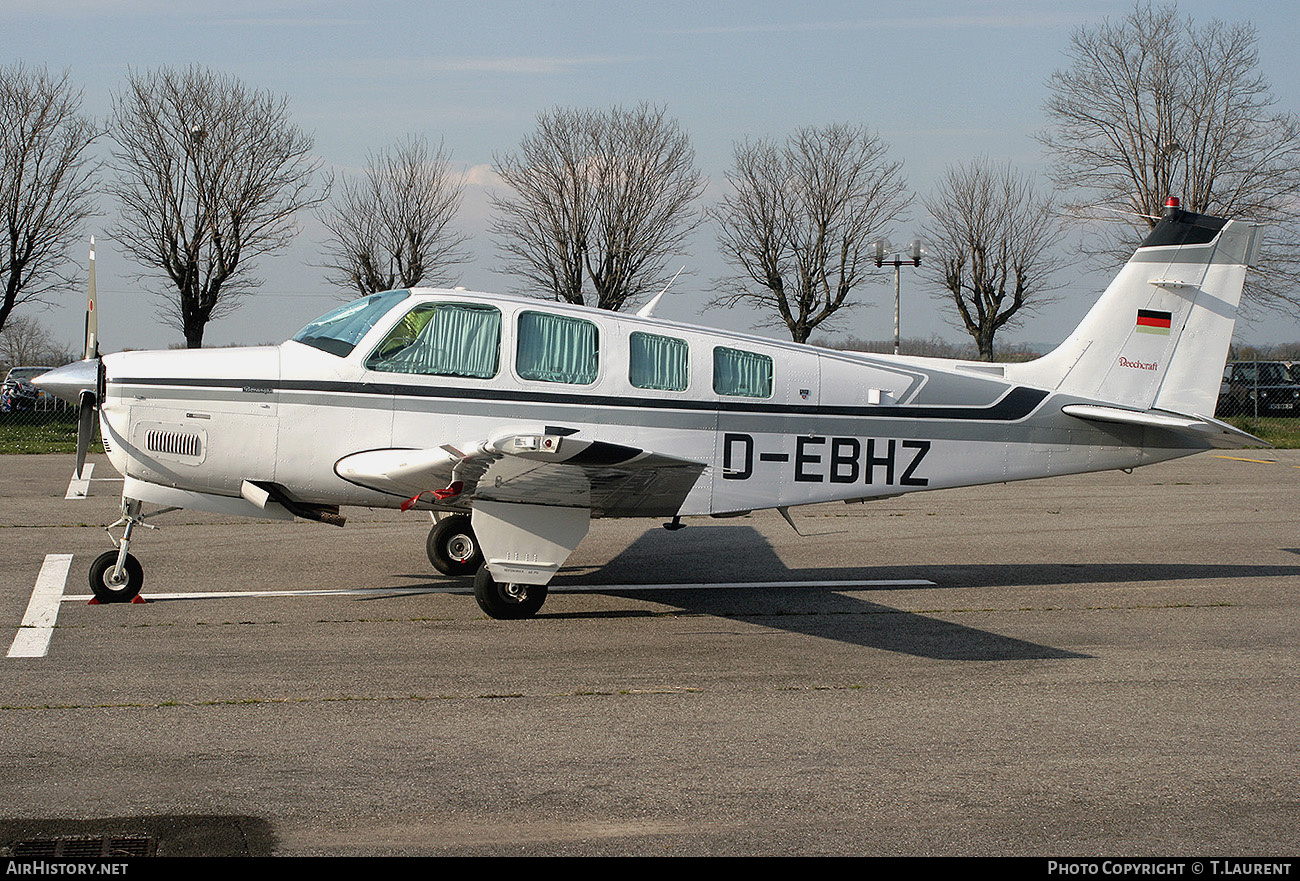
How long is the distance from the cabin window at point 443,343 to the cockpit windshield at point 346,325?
20cm

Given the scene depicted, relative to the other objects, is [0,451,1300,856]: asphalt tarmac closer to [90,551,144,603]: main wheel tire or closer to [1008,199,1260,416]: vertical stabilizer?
[90,551,144,603]: main wheel tire

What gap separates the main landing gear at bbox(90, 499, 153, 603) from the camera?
8.58 meters

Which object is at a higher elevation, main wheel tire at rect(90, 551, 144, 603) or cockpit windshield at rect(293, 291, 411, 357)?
cockpit windshield at rect(293, 291, 411, 357)

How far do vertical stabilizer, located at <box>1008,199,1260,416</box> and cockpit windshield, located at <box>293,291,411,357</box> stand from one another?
5.47 metres

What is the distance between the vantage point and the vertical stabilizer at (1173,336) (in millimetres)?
9648

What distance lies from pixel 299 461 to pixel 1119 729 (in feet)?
19.5

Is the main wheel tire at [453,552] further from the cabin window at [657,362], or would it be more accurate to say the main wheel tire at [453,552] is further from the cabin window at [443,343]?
the cabin window at [657,362]

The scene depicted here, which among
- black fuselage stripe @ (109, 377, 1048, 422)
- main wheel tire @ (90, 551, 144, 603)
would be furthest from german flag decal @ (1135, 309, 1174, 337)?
main wheel tire @ (90, 551, 144, 603)

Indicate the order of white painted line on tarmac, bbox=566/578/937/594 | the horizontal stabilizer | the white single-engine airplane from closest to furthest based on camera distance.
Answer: the white single-engine airplane, the horizontal stabilizer, white painted line on tarmac, bbox=566/578/937/594

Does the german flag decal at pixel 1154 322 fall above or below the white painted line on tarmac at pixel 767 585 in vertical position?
above

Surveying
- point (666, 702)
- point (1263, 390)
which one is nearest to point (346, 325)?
point (666, 702)

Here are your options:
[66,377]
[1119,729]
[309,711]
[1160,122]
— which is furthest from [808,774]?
[1160,122]

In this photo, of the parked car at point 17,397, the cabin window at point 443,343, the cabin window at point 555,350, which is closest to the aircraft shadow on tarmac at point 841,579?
the cabin window at point 555,350
